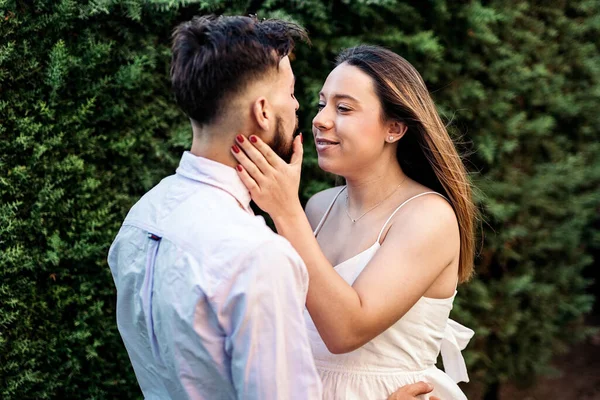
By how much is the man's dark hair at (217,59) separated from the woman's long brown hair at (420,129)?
819 mm

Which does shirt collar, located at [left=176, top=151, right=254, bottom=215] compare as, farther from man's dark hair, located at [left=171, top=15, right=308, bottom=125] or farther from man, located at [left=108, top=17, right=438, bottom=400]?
man's dark hair, located at [left=171, top=15, right=308, bottom=125]

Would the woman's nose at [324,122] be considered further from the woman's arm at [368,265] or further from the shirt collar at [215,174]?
the shirt collar at [215,174]

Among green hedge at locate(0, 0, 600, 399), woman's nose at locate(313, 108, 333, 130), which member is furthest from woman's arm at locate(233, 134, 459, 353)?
green hedge at locate(0, 0, 600, 399)

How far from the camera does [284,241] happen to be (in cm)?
169

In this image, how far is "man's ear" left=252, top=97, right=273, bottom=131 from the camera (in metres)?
1.86

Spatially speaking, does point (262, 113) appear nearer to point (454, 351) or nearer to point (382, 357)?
point (382, 357)

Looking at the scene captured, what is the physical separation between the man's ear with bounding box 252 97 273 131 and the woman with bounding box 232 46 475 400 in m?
0.34

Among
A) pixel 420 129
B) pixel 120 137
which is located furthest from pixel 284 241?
pixel 120 137

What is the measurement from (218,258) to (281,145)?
49cm

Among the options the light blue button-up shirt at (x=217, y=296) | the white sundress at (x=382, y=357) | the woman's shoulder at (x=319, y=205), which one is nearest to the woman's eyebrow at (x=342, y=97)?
the white sundress at (x=382, y=357)

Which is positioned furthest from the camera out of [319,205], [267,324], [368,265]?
[319,205]

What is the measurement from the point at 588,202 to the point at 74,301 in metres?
4.15

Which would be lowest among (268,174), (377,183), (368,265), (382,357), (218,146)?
(382,357)

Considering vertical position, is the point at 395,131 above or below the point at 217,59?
below
